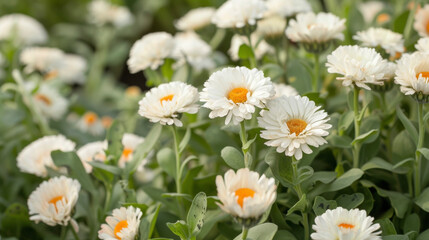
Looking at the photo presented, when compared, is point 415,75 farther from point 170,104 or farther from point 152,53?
point 152,53

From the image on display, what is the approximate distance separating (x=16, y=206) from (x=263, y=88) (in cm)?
54

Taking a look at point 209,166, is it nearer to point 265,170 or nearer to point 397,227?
point 265,170

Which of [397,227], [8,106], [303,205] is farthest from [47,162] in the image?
[397,227]

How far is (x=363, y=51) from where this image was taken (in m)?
0.76

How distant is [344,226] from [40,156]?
619 millimetres

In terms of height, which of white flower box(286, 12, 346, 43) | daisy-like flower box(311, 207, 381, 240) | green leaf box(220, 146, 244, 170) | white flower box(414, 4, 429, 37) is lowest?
daisy-like flower box(311, 207, 381, 240)

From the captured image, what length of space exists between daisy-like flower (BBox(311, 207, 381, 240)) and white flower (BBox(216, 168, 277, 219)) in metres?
0.08

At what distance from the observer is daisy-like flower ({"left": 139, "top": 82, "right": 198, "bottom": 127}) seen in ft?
2.45

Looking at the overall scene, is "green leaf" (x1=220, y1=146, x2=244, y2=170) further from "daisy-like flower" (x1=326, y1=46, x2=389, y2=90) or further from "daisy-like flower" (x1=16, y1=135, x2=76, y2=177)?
"daisy-like flower" (x1=16, y1=135, x2=76, y2=177)

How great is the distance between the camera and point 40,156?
1.00 m

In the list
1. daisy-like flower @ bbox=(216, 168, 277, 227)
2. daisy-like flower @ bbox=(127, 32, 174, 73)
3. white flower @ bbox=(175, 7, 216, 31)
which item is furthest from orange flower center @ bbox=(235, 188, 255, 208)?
white flower @ bbox=(175, 7, 216, 31)

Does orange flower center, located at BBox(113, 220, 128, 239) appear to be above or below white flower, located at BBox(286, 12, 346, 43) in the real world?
below

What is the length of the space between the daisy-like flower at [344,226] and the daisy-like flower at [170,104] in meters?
0.24

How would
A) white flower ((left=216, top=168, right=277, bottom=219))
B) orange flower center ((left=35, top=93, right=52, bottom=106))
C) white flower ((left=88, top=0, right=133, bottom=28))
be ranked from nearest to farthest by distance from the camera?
white flower ((left=216, top=168, right=277, bottom=219)) < orange flower center ((left=35, top=93, right=52, bottom=106)) < white flower ((left=88, top=0, right=133, bottom=28))
